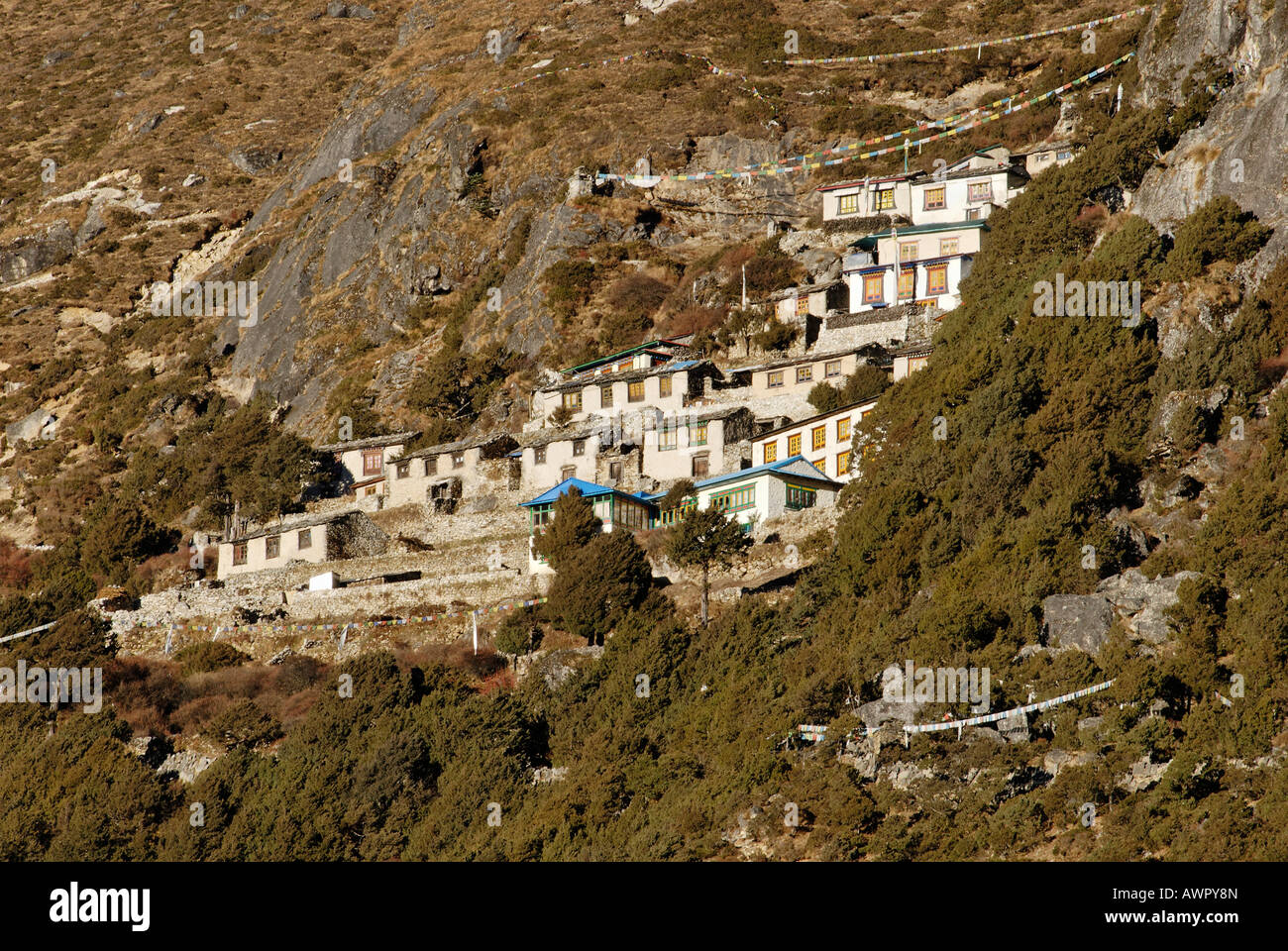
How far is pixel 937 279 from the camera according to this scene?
70938mm

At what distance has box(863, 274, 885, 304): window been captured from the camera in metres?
71.5

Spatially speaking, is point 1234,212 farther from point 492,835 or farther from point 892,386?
point 492,835

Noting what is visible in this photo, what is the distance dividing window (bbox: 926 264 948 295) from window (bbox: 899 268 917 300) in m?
0.63

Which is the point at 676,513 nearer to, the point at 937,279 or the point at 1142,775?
the point at 937,279

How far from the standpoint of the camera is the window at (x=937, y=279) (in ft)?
232

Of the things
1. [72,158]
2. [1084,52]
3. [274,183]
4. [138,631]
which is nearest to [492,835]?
[138,631]

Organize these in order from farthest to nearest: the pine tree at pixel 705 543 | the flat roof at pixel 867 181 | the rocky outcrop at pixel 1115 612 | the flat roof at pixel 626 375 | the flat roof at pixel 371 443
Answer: the flat roof at pixel 867 181, the flat roof at pixel 371 443, the flat roof at pixel 626 375, the pine tree at pixel 705 543, the rocky outcrop at pixel 1115 612

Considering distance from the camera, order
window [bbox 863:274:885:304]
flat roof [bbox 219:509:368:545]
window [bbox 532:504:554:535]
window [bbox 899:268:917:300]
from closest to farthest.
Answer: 1. window [bbox 532:504:554:535]
2. flat roof [bbox 219:509:368:545]
3. window [bbox 899:268:917:300]
4. window [bbox 863:274:885:304]

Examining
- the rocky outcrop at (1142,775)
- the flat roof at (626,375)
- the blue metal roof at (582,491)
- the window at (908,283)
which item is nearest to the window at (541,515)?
the blue metal roof at (582,491)

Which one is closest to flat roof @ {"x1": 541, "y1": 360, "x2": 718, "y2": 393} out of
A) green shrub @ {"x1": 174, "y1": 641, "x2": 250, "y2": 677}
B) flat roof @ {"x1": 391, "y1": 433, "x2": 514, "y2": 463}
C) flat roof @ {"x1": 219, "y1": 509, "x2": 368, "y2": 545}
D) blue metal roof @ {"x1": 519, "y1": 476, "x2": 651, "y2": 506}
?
flat roof @ {"x1": 391, "y1": 433, "x2": 514, "y2": 463}

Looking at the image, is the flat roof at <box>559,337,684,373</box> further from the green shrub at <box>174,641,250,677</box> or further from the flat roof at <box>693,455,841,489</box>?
the green shrub at <box>174,641,250,677</box>

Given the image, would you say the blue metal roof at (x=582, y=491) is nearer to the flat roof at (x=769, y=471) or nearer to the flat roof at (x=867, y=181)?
the flat roof at (x=769, y=471)

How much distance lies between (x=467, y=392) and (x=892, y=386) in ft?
89.9

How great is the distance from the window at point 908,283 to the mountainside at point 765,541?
5.45 metres
